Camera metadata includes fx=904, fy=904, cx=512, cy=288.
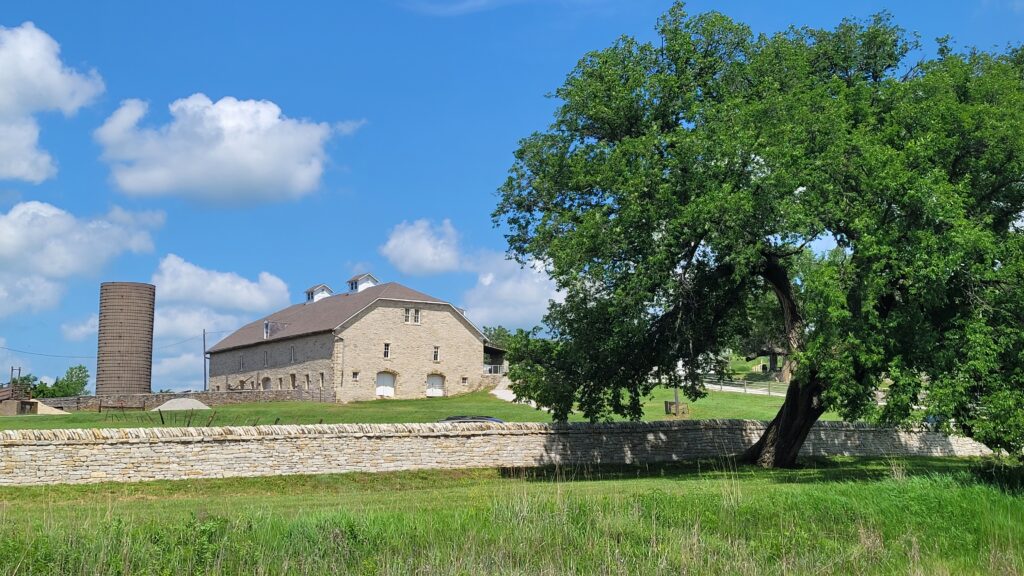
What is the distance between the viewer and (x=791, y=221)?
22109mm

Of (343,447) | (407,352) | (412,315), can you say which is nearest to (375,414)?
(407,352)

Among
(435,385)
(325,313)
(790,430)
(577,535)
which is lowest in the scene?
(577,535)

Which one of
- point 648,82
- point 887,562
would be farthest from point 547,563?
point 648,82

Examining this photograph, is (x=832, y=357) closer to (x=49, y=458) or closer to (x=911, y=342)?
(x=911, y=342)

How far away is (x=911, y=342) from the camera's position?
20.5m

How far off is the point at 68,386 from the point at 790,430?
72.1 m

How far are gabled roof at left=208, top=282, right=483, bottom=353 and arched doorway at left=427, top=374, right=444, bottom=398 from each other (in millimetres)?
4726

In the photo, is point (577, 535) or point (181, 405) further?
point (181, 405)

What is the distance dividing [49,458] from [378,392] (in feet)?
129

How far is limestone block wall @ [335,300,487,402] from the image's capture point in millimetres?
60000

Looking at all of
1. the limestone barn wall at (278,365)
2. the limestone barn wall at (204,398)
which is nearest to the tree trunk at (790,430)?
the limestone barn wall at (204,398)

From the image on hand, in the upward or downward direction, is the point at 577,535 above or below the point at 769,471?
above

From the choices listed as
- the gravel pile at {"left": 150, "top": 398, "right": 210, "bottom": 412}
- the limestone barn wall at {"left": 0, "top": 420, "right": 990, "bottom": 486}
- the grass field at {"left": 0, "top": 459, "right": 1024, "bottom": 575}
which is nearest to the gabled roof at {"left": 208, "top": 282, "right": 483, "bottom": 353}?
the gravel pile at {"left": 150, "top": 398, "right": 210, "bottom": 412}

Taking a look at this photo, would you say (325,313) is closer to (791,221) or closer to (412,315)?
(412,315)
